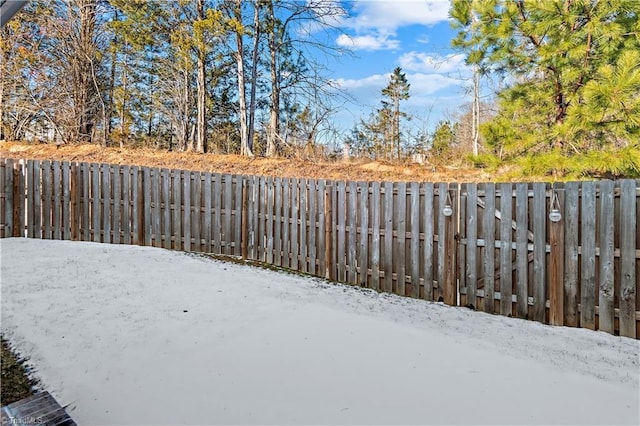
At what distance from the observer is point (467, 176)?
9523 millimetres

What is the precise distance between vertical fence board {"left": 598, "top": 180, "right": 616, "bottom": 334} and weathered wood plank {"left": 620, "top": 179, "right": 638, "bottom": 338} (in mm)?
70

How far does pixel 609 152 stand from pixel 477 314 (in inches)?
113

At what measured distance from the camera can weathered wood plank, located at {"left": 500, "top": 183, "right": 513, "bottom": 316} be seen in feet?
12.9

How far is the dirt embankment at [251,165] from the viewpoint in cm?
936

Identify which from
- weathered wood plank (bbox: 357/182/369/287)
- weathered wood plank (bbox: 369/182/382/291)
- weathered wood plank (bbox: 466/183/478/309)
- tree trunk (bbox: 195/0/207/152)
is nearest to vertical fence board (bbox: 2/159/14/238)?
tree trunk (bbox: 195/0/207/152)

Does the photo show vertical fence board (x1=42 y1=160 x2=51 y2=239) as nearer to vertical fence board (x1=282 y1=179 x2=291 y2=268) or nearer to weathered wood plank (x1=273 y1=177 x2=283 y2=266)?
weathered wood plank (x1=273 y1=177 x2=283 y2=266)

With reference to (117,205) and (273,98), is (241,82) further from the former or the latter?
(117,205)

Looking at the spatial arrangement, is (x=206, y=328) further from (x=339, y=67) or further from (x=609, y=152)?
(x=339, y=67)

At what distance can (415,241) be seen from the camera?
4594mm

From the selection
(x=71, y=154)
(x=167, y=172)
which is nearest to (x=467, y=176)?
(x=167, y=172)

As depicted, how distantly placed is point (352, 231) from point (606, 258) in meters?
2.77

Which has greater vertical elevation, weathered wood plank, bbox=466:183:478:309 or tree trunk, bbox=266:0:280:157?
tree trunk, bbox=266:0:280:157

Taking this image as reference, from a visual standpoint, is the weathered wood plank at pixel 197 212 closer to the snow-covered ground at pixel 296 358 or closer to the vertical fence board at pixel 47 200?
the snow-covered ground at pixel 296 358

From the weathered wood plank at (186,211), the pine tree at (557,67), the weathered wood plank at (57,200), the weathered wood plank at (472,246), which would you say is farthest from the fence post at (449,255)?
the weathered wood plank at (57,200)
